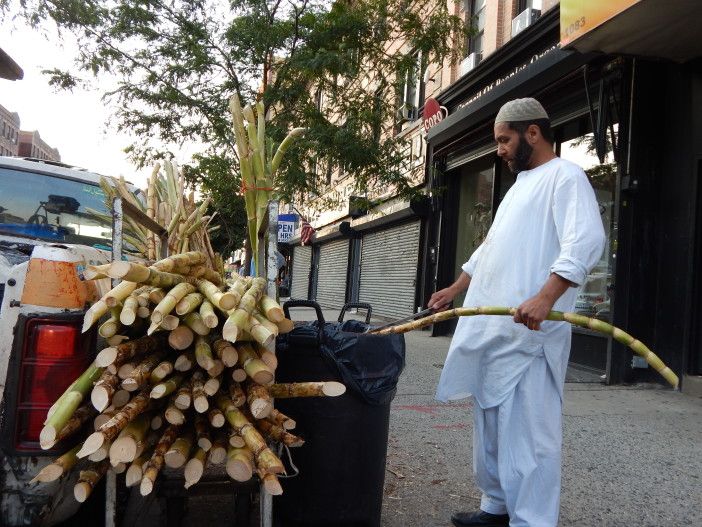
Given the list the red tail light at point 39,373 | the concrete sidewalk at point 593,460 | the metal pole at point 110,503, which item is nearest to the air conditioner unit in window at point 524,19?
the concrete sidewalk at point 593,460

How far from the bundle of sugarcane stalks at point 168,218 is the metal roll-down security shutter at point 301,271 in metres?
21.8

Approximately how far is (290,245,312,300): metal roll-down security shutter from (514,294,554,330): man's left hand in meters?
23.8

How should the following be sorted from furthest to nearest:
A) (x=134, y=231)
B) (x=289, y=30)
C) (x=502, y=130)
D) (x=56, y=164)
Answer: (x=289, y=30) < (x=56, y=164) < (x=134, y=231) < (x=502, y=130)

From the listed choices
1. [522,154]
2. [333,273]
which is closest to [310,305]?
[522,154]

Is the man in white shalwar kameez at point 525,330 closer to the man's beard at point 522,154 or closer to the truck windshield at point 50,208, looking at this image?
the man's beard at point 522,154

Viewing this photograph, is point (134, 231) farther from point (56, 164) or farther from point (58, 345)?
point (58, 345)

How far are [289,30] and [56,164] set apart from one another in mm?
6632

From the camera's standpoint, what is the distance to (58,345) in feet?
7.32

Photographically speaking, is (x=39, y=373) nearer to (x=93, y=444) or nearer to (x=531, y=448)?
(x=93, y=444)

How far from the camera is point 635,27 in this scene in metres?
5.86

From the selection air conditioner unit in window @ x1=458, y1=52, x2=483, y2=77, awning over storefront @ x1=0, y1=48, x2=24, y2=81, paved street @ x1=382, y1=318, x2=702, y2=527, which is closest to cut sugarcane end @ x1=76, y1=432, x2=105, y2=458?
paved street @ x1=382, y1=318, x2=702, y2=527

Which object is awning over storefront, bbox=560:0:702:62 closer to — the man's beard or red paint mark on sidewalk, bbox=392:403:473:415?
the man's beard

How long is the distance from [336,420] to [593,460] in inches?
92.8

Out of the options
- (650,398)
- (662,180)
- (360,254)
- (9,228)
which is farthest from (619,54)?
(360,254)
